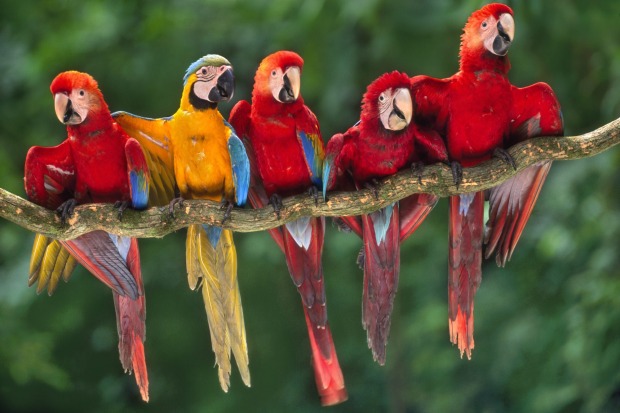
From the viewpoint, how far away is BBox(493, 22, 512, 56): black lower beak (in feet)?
7.54

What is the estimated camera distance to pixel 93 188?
8.07 feet

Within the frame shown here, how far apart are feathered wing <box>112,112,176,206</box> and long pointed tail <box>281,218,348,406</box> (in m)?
0.36

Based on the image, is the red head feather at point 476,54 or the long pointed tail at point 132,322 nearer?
the red head feather at point 476,54

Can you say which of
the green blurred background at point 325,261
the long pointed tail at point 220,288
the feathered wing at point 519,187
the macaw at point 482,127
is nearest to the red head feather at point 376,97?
the macaw at point 482,127

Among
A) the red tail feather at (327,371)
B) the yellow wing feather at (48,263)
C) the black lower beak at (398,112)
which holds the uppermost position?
the black lower beak at (398,112)

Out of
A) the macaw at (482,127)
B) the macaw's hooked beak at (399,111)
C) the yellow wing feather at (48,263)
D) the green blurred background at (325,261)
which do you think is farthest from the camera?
the green blurred background at (325,261)

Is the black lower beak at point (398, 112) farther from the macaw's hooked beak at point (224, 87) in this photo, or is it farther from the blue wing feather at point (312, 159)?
the macaw's hooked beak at point (224, 87)

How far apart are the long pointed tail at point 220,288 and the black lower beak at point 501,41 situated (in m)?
0.87

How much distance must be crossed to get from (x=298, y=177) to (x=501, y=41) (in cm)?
64

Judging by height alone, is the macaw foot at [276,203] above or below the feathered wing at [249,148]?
below

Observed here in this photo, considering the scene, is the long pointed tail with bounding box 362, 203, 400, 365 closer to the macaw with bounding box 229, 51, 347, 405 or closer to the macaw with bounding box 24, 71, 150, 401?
the macaw with bounding box 229, 51, 347, 405

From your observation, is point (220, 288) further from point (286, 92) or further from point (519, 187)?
point (519, 187)

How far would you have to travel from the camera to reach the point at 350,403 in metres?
5.78

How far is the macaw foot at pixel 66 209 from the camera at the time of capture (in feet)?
7.73
